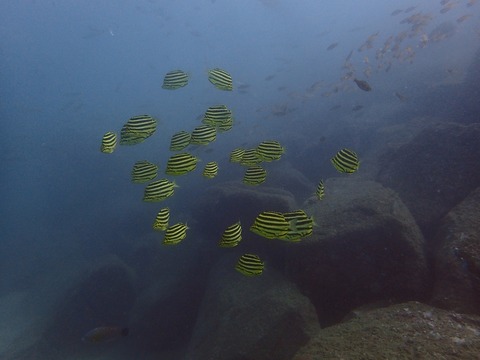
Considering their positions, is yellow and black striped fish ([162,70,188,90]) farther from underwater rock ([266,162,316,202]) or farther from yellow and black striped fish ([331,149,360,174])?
underwater rock ([266,162,316,202])

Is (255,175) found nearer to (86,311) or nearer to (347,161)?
(347,161)

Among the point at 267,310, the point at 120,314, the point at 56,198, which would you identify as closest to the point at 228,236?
the point at 267,310

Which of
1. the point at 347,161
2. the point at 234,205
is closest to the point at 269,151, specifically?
the point at 347,161

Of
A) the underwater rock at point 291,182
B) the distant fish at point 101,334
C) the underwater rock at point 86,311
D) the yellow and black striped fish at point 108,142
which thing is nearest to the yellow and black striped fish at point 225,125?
the yellow and black striped fish at point 108,142

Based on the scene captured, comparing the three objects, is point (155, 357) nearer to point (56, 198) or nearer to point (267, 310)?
point (267, 310)

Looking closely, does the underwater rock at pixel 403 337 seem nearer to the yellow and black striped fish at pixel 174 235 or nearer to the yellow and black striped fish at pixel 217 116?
the yellow and black striped fish at pixel 174 235

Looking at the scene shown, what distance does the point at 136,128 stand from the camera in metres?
6.04

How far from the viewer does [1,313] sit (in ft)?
53.1

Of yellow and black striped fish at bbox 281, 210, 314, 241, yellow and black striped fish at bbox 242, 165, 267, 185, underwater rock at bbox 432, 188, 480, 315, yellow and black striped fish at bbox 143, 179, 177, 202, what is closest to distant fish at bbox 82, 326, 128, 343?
yellow and black striped fish at bbox 143, 179, 177, 202

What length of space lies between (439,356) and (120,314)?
37.5 ft

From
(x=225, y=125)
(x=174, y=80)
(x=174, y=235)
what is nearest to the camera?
(x=174, y=235)

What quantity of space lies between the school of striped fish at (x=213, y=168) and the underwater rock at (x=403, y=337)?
4.89ft

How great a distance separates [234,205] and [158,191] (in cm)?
464

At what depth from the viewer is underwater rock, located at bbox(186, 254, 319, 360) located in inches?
223
